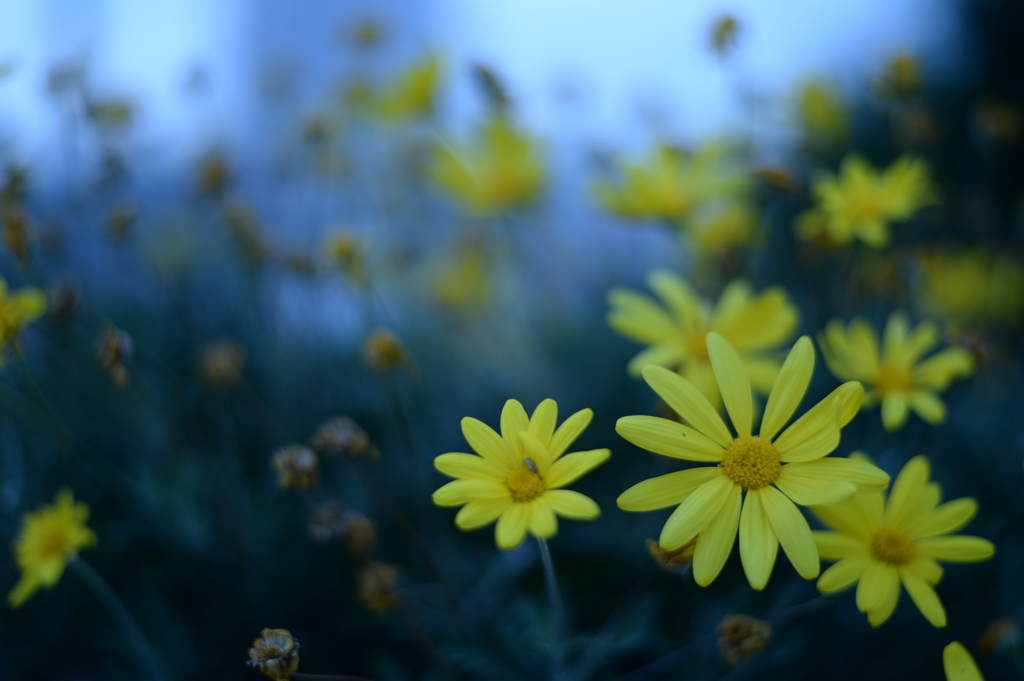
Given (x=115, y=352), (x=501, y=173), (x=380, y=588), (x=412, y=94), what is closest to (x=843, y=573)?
(x=380, y=588)

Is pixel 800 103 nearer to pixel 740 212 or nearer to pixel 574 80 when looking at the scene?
pixel 740 212

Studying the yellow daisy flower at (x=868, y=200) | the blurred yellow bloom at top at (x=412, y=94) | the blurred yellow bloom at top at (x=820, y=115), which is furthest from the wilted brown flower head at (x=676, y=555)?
the blurred yellow bloom at top at (x=820, y=115)

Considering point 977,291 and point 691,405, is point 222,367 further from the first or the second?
point 977,291

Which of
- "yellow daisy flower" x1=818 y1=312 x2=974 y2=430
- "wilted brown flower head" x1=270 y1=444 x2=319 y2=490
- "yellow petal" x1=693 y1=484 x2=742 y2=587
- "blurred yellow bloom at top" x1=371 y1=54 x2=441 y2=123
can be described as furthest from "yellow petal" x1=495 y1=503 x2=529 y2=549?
"blurred yellow bloom at top" x1=371 y1=54 x2=441 y2=123

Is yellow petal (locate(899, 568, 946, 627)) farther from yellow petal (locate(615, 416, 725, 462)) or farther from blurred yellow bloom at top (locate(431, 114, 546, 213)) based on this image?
blurred yellow bloom at top (locate(431, 114, 546, 213))

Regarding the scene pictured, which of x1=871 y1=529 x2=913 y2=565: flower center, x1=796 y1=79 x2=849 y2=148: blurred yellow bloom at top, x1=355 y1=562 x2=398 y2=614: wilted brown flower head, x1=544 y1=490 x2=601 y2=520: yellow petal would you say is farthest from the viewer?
x1=796 y1=79 x2=849 y2=148: blurred yellow bloom at top

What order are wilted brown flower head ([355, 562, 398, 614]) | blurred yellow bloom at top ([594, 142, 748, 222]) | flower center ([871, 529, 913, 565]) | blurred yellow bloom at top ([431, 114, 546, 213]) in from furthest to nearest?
blurred yellow bloom at top ([431, 114, 546, 213]) < blurred yellow bloom at top ([594, 142, 748, 222]) < wilted brown flower head ([355, 562, 398, 614]) < flower center ([871, 529, 913, 565])
